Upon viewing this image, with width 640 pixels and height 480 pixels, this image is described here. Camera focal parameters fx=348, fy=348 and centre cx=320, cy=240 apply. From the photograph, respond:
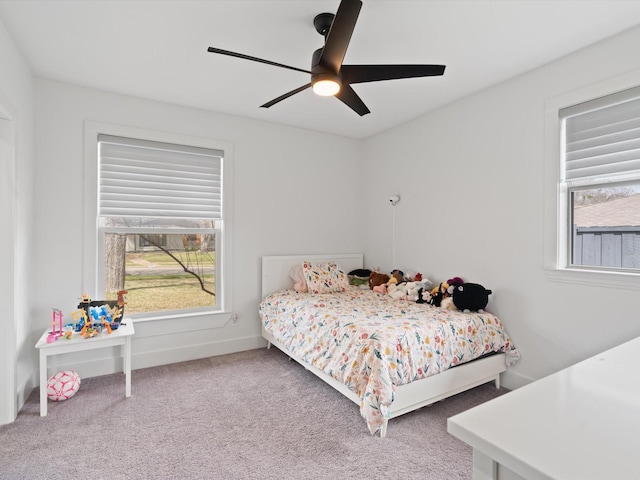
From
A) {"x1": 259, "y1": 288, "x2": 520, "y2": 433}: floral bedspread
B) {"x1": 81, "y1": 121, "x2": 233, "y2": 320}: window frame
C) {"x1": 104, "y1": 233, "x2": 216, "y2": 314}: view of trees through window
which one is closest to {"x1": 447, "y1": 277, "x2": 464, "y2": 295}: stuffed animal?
{"x1": 259, "y1": 288, "x2": 520, "y2": 433}: floral bedspread

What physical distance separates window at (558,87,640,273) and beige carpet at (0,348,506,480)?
1284 millimetres

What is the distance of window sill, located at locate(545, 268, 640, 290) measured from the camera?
2.16m

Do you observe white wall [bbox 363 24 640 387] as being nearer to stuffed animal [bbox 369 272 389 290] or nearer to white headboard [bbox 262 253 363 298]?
stuffed animal [bbox 369 272 389 290]

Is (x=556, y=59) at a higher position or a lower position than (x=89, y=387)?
higher

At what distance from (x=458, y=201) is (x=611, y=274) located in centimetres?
129

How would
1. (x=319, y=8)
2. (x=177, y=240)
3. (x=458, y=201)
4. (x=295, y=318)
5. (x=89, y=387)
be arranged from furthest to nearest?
(x=177, y=240) < (x=458, y=201) < (x=295, y=318) < (x=89, y=387) < (x=319, y=8)

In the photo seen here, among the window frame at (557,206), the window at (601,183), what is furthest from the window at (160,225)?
the window at (601,183)

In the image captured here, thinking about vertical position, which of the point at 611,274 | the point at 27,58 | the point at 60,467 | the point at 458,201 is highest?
the point at 27,58

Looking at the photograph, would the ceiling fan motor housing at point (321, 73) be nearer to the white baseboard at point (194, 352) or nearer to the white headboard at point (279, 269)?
the white headboard at point (279, 269)

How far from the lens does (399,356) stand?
2.15m

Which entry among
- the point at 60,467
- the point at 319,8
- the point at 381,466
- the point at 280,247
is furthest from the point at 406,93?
the point at 60,467

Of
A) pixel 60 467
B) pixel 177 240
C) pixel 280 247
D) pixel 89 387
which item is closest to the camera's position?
pixel 60 467

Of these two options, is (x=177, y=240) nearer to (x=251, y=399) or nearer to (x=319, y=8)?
(x=251, y=399)

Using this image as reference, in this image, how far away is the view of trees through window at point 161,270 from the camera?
3.24 metres
